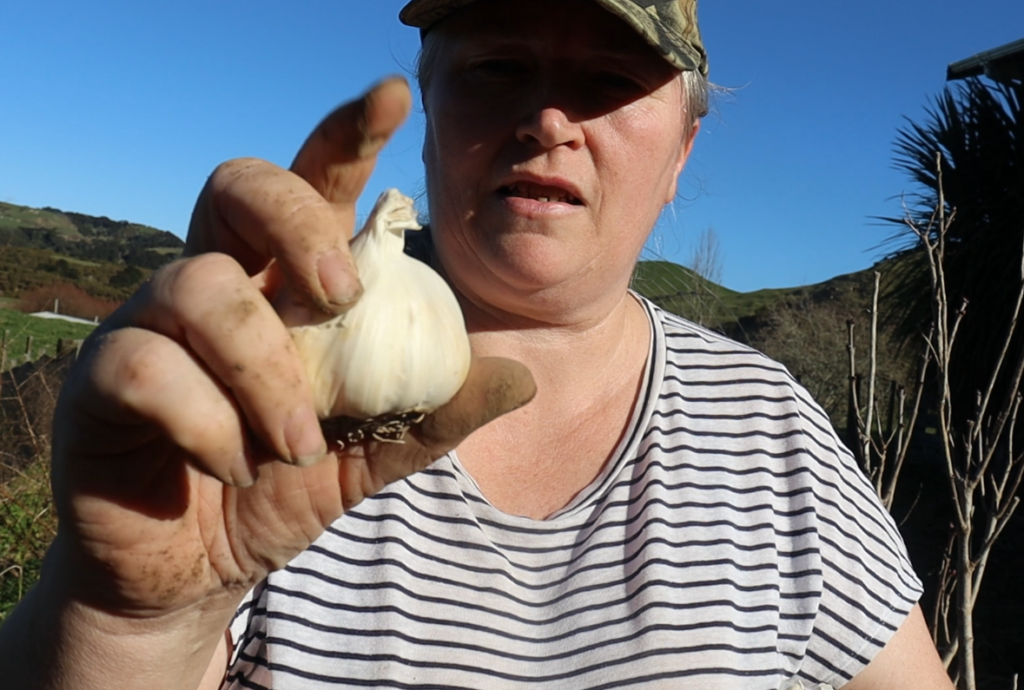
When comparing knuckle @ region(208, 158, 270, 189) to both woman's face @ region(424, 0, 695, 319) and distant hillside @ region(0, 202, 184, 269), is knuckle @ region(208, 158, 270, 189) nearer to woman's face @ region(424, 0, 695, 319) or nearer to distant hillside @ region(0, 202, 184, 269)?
woman's face @ region(424, 0, 695, 319)

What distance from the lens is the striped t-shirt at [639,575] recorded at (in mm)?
1261

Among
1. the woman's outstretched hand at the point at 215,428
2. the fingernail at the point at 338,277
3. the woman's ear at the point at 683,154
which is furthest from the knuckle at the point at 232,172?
the woman's ear at the point at 683,154

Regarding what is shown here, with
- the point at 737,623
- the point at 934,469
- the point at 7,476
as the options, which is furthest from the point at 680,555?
the point at 934,469

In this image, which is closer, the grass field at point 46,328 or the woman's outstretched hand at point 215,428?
the woman's outstretched hand at point 215,428

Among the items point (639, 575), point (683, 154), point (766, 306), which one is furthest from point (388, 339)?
point (766, 306)

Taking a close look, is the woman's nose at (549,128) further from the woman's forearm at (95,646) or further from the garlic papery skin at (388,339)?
the woman's forearm at (95,646)

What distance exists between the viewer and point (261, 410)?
0.70 m

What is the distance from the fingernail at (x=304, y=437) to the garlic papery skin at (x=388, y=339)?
0.28 feet

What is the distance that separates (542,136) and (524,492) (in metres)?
0.62

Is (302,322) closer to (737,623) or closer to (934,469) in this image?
(737,623)

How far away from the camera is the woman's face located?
53.3 inches

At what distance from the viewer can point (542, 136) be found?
134 centimetres

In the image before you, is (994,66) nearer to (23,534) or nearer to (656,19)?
(656,19)

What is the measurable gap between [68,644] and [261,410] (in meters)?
0.41
